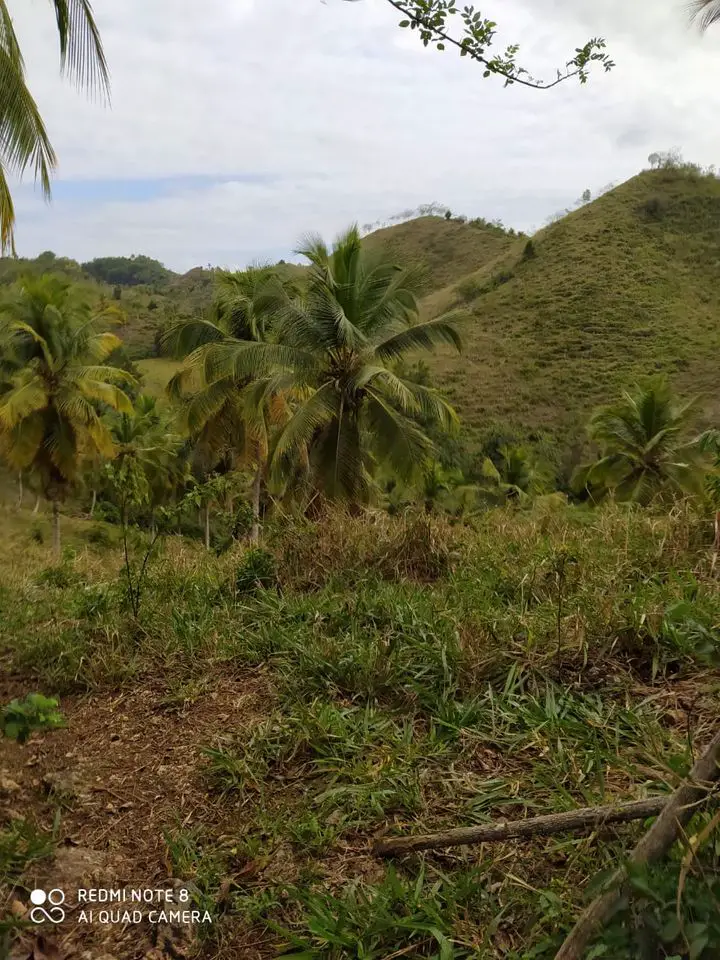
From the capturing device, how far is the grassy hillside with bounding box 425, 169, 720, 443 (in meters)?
42.2

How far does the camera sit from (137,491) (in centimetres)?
535

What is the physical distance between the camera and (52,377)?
1836 centimetres

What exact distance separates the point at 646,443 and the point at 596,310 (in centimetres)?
3483

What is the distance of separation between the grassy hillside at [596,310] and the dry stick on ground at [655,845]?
3754cm

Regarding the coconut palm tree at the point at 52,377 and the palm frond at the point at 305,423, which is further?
the coconut palm tree at the point at 52,377

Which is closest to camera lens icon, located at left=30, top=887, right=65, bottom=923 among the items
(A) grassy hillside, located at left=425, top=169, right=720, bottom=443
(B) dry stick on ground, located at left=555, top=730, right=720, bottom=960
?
(B) dry stick on ground, located at left=555, top=730, right=720, bottom=960

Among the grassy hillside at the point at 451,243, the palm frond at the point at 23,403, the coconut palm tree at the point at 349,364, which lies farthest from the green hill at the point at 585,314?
the coconut palm tree at the point at 349,364

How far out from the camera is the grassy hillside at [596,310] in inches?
1661

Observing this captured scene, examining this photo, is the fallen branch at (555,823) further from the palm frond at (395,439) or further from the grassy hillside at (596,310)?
the grassy hillside at (596,310)

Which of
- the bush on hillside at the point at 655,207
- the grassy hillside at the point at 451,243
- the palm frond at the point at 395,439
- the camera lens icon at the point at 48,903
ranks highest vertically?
the grassy hillside at the point at 451,243

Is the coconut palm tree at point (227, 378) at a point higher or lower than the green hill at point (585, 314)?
lower

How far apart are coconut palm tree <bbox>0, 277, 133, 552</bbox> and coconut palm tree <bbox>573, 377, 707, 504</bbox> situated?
514 inches

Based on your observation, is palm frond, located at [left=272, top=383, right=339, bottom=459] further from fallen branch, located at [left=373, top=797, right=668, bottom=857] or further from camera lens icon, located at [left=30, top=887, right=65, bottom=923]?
fallen branch, located at [left=373, top=797, right=668, bottom=857]

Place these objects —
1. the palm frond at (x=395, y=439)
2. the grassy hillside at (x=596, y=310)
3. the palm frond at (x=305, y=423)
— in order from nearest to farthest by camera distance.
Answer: the palm frond at (x=305, y=423)
the palm frond at (x=395, y=439)
the grassy hillside at (x=596, y=310)
